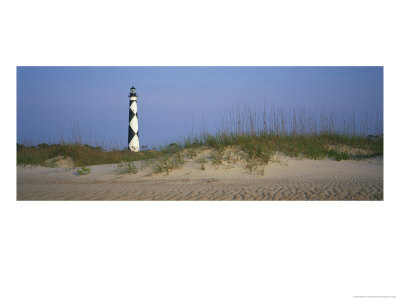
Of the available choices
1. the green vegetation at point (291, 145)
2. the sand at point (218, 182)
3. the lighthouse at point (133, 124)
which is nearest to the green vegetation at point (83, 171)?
the sand at point (218, 182)

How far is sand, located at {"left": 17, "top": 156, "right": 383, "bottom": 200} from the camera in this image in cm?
411

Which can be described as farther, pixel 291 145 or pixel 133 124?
pixel 133 124

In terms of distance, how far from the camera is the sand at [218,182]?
411 cm

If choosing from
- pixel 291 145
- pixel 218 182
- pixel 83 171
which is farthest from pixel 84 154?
pixel 291 145

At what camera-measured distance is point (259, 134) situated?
672cm

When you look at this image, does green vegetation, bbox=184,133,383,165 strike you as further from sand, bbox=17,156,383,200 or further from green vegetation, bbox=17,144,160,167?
green vegetation, bbox=17,144,160,167

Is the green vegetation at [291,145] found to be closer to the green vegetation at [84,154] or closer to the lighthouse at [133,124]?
the green vegetation at [84,154]

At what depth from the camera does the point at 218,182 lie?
5156 millimetres

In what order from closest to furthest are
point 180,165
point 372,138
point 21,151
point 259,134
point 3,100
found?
1. point 3,100
2. point 21,151
3. point 372,138
4. point 180,165
5. point 259,134

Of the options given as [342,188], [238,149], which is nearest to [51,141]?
[238,149]

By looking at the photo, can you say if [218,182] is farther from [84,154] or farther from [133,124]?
[133,124]

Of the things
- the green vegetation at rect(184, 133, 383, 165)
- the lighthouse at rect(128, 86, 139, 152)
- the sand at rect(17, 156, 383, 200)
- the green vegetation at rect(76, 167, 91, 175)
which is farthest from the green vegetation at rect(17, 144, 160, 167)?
the lighthouse at rect(128, 86, 139, 152)
